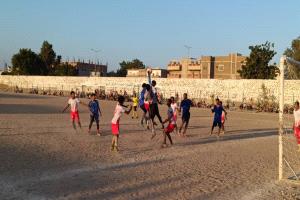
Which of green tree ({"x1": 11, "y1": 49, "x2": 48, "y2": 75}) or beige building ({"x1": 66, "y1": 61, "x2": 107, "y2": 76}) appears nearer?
green tree ({"x1": 11, "y1": 49, "x2": 48, "y2": 75})

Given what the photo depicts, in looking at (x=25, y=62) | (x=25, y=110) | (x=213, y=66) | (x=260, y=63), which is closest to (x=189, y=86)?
(x=260, y=63)

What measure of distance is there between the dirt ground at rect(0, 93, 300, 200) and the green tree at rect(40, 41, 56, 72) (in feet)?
285

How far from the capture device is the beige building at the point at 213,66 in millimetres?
88062

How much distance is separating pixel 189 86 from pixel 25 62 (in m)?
53.8

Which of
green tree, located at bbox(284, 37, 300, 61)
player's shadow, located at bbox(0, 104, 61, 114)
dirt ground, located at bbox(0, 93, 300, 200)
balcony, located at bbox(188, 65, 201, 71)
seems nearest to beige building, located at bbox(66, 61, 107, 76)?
balcony, located at bbox(188, 65, 201, 71)

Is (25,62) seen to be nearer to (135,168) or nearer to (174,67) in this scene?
(174,67)

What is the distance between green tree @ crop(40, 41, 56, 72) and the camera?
100344 millimetres

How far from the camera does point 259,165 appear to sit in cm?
1125

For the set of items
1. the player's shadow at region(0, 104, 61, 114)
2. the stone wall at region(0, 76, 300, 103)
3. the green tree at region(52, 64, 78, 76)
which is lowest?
Result: the player's shadow at region(0, 104, 61, 114)

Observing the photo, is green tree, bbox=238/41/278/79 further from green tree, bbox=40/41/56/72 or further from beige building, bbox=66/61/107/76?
beige building, bbox=66/61/107/76

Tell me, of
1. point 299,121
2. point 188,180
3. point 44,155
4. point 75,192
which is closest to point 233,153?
point 299,121

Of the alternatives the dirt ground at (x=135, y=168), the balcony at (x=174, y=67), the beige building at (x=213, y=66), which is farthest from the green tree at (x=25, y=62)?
the dirt ground at (x=135, y=168)

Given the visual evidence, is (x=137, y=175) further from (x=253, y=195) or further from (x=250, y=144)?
(x=250, y=144)

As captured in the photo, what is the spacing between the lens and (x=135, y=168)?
9.96 metres
